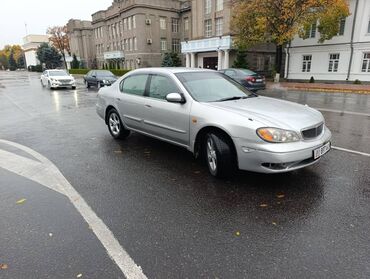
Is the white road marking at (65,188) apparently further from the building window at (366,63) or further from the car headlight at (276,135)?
the building window at (366,63)

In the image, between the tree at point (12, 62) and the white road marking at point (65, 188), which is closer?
the white road marking at point (65, 188)

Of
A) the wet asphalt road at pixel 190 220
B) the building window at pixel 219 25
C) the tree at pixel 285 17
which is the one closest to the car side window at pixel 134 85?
the wet asphalt road at pixel 190 220

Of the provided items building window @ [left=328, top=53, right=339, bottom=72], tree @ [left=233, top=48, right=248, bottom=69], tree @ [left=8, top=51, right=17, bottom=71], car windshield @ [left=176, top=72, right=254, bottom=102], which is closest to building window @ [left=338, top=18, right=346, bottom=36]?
building window @ [left=328, top=53, right=339, bottom=72]

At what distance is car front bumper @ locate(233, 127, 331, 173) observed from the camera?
385 centimetres

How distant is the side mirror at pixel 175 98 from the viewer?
16.1ft

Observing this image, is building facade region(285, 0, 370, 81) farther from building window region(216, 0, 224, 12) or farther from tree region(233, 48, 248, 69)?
building window region(216, 0, 224, 12)

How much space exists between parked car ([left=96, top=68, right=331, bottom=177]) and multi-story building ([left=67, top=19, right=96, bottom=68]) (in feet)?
242

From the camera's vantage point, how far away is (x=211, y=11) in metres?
39.4

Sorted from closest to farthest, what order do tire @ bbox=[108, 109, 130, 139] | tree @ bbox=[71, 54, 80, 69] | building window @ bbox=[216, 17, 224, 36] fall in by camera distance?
tire @ bbox=[108, 109, 130, 139], building window @ bbox=[216, 17, 224, 36], tree @ bbox=[71, 54, 80, 69]

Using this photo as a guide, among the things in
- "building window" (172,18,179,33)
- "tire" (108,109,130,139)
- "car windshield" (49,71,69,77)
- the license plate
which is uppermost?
"building window" (172,18,179,33)

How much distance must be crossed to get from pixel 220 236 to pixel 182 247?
438 mm

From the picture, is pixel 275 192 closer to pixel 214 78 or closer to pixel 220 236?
pixel 220 236

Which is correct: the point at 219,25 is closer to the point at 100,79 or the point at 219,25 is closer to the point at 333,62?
the point at 333,62

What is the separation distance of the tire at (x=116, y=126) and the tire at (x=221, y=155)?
2.89 m
